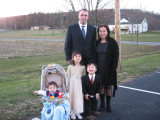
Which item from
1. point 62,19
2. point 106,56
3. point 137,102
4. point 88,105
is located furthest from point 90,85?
point 62,19

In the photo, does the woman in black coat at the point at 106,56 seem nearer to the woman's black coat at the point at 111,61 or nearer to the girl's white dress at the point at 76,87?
the woman's black coat at the point at 111,61

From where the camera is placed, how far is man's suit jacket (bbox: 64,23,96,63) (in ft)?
13.2

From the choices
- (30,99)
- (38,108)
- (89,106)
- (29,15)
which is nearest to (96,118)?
(89,106)

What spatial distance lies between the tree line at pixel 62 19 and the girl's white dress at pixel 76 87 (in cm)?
623

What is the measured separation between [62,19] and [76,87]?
9.70 m

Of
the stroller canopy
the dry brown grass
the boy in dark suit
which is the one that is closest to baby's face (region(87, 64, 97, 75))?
the boy in dark suit

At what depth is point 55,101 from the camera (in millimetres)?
3459

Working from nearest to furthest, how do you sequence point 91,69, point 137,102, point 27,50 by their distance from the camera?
point 91,69 < point 137,102 < point 27,50

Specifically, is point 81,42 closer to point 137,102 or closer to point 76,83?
point 76,83

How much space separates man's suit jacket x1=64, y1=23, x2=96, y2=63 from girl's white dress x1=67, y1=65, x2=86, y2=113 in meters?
0.30

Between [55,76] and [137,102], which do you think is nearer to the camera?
[55,76]

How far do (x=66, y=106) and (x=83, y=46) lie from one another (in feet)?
4.27

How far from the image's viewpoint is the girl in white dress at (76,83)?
3.89 m

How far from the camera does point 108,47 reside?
13.6ft
